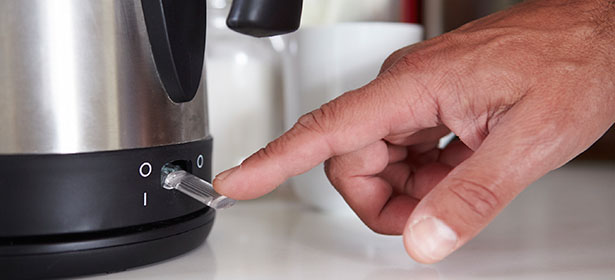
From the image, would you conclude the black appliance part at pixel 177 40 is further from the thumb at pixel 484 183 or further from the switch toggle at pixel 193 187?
the thumb at pixel 484 183

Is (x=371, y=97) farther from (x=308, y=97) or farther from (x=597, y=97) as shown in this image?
(x=308, y=97)

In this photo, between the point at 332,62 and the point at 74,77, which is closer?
the point at 74,77

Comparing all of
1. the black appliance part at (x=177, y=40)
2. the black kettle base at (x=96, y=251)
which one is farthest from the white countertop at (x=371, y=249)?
the black appliance part at (x=177, y=40)

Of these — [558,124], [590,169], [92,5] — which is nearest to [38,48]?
[92,5]

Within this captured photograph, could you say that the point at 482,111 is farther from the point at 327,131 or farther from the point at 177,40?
the point at 177,40

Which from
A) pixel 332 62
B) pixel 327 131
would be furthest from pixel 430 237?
pixel 332 62

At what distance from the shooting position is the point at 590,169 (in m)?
1.07

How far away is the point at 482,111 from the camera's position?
42cm

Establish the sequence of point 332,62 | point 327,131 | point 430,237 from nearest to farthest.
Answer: point 430,237 → point 327,131 → point 332,62

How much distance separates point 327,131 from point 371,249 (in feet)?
0.41

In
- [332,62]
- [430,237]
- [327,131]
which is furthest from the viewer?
[332,62]

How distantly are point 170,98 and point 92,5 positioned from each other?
81 mm

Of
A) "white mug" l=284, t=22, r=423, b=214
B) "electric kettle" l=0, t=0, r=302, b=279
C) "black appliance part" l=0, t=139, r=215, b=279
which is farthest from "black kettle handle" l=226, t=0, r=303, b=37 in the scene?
"white mug" l=284, t=22, r=423, b=214

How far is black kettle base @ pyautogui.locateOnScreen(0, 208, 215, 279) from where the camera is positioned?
38 cm
